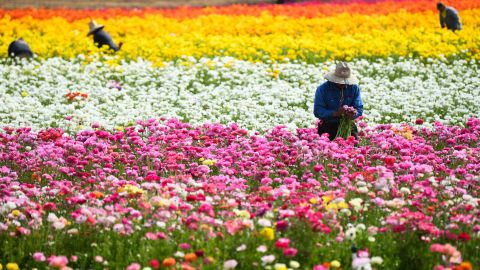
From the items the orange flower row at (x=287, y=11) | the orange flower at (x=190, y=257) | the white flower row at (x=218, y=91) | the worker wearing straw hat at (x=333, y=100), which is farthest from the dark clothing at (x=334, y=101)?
the orange flower row at (x=287, y=11)

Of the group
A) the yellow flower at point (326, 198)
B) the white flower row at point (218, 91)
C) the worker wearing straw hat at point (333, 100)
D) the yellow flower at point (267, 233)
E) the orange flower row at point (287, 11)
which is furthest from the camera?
the orange flower row at point (287, 11)

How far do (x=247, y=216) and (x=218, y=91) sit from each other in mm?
7332

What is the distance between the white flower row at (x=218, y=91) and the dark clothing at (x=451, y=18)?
3.14 m

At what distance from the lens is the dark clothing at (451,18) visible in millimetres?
18281

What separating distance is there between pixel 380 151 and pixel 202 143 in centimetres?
202

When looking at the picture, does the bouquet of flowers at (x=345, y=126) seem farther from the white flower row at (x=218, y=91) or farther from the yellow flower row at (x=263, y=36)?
the yellow flower row at (x=263, y=36)

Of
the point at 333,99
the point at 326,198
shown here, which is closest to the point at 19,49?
the point at 333,99

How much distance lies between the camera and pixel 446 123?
390 inches

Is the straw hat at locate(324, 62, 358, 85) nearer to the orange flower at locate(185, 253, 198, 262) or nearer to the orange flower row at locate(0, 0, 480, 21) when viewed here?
the orange flower at locate(185, 253, 198, 262)

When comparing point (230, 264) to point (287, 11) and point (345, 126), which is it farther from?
point (287, 11)

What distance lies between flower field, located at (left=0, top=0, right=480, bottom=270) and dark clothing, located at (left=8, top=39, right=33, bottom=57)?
23 cm

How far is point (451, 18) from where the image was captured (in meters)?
18.4

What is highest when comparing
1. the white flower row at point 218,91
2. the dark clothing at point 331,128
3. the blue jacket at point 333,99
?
the blue jacket at point 333,99

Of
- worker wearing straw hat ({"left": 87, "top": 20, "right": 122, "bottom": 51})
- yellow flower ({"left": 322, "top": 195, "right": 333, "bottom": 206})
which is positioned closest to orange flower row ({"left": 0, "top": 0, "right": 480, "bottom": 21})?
worker wearing straw hat ({"left": 87, "top": 20, "right": 122, "bottom": 51})
